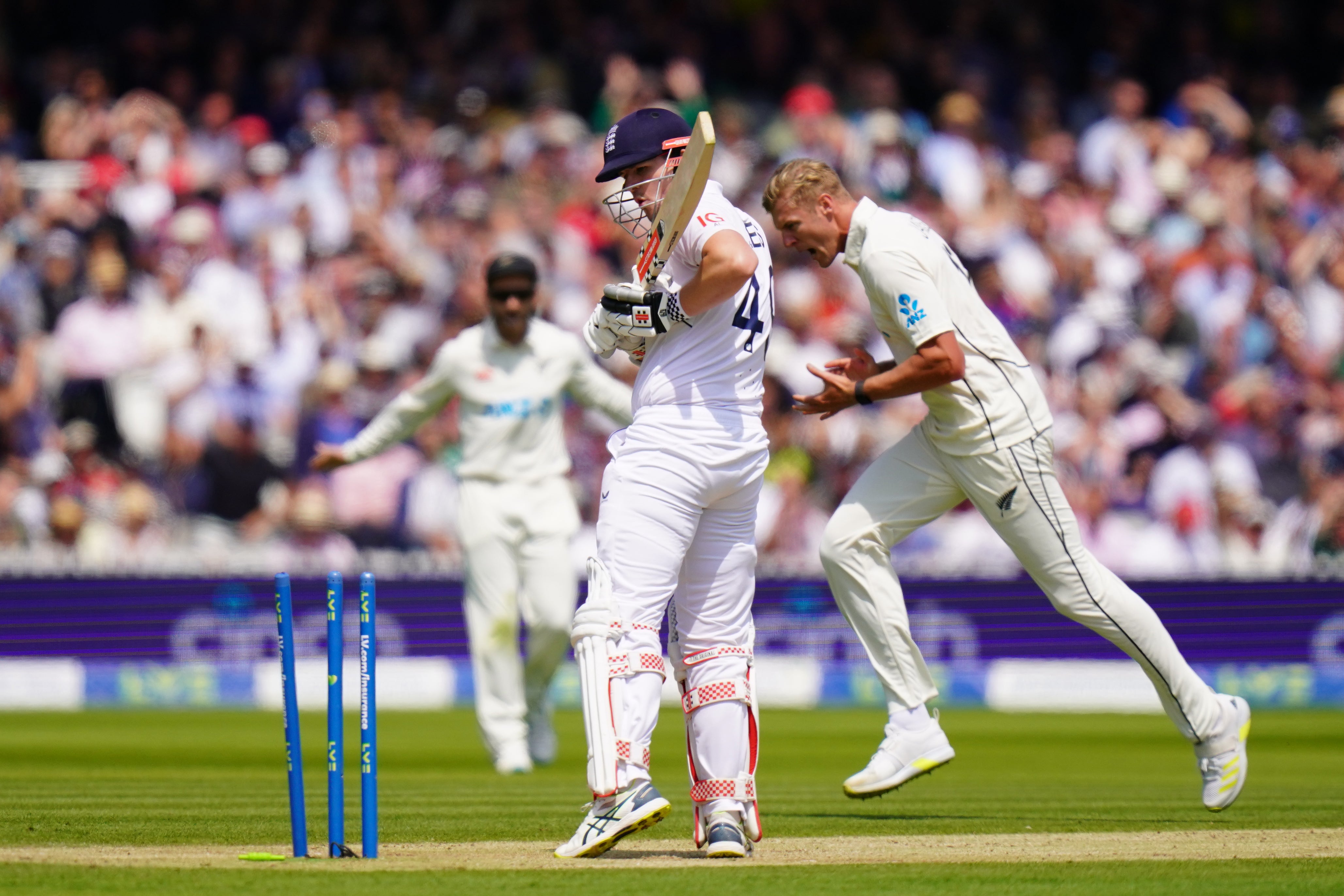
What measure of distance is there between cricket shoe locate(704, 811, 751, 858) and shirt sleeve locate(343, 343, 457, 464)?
485 cm

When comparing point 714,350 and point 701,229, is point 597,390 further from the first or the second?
point 701,229

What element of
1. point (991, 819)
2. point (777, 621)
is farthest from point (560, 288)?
point (991, 819)

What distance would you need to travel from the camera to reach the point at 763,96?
784 inches

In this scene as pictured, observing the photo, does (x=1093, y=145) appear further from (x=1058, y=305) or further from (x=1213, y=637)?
(x=1213, y=637)

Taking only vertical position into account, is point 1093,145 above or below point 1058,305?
above

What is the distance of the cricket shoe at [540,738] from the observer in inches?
411

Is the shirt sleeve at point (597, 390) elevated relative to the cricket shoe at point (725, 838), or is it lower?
elevated

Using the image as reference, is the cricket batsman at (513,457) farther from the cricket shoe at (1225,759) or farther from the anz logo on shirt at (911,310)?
the cricket shoe at (1225,759)

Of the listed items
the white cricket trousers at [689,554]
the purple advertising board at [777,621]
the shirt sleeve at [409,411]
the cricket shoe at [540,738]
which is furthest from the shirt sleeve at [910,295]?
the purple advertising board at [777,621]

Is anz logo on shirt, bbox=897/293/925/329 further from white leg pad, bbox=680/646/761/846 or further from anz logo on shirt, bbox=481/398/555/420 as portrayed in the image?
anz logo on shirt, bbox=481/398/555/420

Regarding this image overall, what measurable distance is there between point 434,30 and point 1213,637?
35.3 ft

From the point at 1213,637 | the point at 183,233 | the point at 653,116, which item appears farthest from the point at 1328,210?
the point at 653,116

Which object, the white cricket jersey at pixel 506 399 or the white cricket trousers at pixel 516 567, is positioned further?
the white cricket jersey at pixel 506 399

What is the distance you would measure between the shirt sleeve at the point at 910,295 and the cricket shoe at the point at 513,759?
12.3 ft
